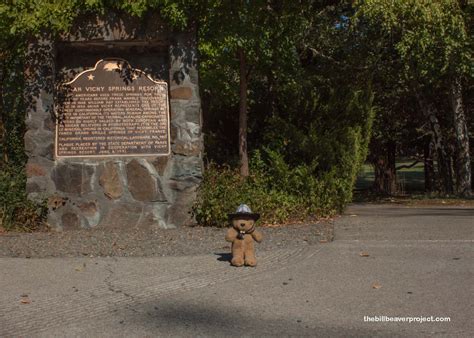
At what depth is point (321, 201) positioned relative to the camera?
10.6 meters

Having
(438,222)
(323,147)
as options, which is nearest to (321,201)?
(323,147)

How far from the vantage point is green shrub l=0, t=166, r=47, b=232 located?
31.2 ft

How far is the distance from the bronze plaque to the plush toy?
132 inches

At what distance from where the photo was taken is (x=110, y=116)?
964 cm

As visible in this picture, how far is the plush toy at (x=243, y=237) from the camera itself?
654 cm

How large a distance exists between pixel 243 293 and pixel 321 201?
5.32m

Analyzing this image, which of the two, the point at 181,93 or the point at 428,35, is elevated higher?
the point at 428,35

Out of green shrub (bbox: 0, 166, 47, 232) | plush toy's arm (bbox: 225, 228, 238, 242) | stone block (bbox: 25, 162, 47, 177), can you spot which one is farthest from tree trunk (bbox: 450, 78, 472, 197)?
plush toy's arm (bbox: 225, 228, 238, 242)

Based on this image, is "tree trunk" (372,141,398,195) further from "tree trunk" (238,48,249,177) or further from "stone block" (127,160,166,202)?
"stone block" (127,160,166,202)

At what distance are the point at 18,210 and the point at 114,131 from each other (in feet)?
6.33

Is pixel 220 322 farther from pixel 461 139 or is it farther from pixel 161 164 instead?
pixel 461 139

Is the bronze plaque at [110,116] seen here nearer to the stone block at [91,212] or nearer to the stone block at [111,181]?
the stone block at [111,181]

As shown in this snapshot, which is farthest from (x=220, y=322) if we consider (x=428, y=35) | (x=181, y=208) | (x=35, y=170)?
(x=428, y=35)

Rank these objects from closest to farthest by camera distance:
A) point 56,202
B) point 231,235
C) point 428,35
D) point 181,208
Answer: point 231,235 → point 56,202 → point 181,208 → point 428,35
